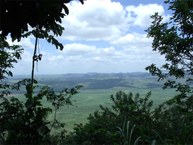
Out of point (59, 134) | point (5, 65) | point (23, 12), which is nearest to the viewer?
point (23, 12)

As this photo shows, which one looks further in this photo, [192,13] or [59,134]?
[192,13]

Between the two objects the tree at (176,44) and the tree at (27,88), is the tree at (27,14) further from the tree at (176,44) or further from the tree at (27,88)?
the tree at (176,44)

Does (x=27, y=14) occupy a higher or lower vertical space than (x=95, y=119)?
higher

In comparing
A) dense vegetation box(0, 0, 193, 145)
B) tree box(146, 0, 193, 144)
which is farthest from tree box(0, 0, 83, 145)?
tree box(146, 0, 193, 144)

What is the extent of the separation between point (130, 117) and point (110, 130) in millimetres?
769

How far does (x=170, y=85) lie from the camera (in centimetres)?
1497

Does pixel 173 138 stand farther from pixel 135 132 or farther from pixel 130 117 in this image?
pixel 130 117

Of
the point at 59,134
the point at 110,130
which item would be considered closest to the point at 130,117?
the point at 110,130

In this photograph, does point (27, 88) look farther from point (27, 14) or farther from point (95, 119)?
point (27, 14)

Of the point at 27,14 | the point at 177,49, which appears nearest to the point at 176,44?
the point at 177,49

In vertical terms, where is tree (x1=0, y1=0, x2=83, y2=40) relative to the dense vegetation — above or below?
above

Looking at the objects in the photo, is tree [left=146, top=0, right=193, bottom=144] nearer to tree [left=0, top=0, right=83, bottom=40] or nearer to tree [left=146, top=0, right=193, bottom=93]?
tree [left=146, top=0, right=193, bottom=93]

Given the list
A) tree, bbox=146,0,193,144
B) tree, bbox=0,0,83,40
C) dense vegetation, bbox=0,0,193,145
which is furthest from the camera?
tree, bbox=146,0,193,144

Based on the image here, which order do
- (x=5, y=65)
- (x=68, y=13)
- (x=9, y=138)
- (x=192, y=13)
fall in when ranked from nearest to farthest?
(x=68, y=13), (x=9, y=138), (x=5, y=65), (x=192, y=13)
